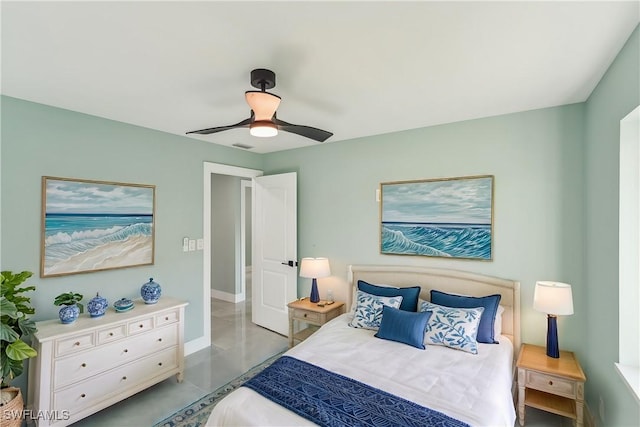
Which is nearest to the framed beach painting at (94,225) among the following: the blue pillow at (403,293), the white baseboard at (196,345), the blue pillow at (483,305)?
the white baseboard at (196,345)

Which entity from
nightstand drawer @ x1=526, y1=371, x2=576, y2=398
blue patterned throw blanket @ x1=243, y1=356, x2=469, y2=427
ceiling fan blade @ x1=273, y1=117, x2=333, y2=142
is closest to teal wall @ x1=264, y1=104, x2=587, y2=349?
nightstand drawer @ x1=526, y1=371, x2=576, y2=398

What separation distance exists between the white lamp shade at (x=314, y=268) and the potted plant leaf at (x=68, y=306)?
2095 mm

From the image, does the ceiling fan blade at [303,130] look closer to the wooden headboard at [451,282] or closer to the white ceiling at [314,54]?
the white ceiling at [314,54]

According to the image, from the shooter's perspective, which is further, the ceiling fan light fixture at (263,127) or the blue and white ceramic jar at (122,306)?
the blue and white ceramic jar at (122,306)

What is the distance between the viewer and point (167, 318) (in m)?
2.94

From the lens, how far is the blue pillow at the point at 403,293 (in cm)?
297

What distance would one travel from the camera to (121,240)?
9.84 feet

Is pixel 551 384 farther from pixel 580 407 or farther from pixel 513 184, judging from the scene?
pixel 513 184

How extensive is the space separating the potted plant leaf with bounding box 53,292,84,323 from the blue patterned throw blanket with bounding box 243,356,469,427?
1.60 meters

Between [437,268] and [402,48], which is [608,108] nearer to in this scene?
[402,48]

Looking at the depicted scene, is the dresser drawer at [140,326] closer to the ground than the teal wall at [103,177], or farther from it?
closer to the ground

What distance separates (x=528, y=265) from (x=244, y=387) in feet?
8.24

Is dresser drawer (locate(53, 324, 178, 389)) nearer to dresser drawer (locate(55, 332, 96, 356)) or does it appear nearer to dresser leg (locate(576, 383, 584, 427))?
dresser drawer (locate(55, 332, 96, 356))

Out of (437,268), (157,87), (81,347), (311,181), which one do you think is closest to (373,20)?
(157,87)
